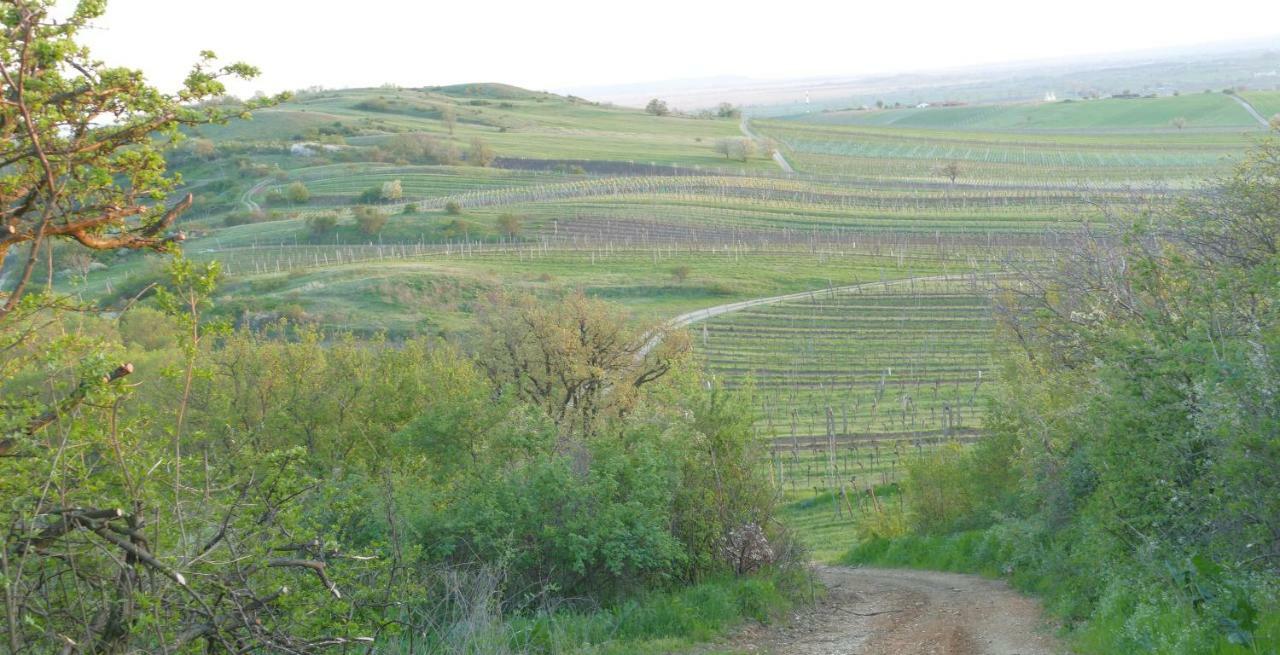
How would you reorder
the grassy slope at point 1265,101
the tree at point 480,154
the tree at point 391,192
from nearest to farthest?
the tree at point 391,192 → the tree at point 480,154 → the grassy slope at point 1265,101

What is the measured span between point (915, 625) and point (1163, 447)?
170 inches

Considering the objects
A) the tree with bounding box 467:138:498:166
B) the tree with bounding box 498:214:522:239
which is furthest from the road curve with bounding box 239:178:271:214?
the tree with bounding box 498:214:522:239

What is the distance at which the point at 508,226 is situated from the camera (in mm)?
97688

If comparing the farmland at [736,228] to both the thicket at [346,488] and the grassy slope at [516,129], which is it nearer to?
the grassy slope at [516,129]

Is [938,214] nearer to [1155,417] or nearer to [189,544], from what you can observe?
[1155,417]

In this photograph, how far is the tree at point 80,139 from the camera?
7.39 metres

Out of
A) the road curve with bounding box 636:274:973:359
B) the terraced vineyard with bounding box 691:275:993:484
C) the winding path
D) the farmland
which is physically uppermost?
the winding path

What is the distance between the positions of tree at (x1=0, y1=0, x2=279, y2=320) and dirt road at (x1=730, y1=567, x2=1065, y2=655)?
8.93 meters

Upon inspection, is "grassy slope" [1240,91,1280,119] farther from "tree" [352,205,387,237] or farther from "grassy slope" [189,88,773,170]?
"tree" [352,205,387,237]

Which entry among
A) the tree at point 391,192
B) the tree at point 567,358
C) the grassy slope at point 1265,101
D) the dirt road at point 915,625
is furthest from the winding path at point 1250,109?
the dirt road at point 915,625

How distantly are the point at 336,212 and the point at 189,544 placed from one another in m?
98.6

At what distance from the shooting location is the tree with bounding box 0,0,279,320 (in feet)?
24.2

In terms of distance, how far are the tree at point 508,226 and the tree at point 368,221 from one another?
33.2 feet

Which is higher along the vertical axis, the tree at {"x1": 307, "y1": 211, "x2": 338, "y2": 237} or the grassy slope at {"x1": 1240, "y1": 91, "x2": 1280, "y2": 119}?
the grassy slope at {"x1": 1240, "y1": 91, "x2": 1280, "y2": 119}
